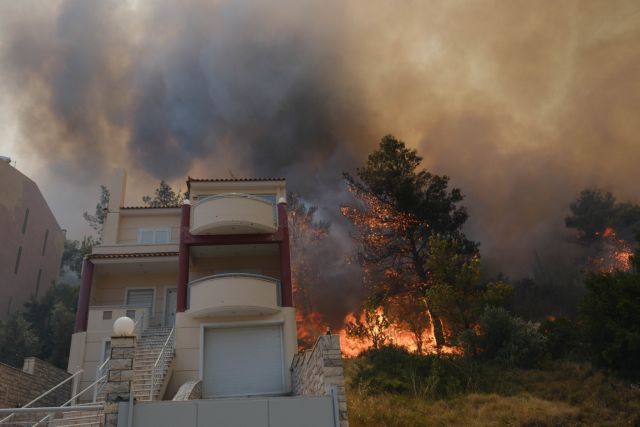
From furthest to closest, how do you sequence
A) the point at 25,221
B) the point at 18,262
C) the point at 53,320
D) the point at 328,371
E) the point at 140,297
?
1. the point at 25,221
2. the point at 18,262
3. the point at 53,320
4. the point at 140,297
5. the point at 328,371

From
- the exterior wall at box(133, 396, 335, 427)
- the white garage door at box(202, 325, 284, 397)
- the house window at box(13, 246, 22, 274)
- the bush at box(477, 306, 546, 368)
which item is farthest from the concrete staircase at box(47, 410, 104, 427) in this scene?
the house window at box(13, 246, 22, 274)

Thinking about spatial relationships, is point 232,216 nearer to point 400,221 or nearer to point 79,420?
point 79,420

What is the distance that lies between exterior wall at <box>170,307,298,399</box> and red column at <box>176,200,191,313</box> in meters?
0.56

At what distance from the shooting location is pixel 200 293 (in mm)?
18109

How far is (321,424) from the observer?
965cm

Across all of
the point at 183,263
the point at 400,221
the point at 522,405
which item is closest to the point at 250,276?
the point at 183,263

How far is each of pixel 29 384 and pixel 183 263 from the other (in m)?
6.77

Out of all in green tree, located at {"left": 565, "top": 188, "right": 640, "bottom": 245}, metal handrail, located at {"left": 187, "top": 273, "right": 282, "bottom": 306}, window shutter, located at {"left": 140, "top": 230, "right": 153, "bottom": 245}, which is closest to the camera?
metal handrail, located at {"left": 187, "top": 273, "right": 282, "bottom": 306}

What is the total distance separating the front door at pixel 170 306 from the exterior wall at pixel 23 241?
720 inches

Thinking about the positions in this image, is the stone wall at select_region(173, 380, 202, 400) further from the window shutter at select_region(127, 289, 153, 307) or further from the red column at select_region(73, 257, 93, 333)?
the window shutter at select_region(127, 289, 153, 307)

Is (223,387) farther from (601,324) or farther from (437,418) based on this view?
(601,324)

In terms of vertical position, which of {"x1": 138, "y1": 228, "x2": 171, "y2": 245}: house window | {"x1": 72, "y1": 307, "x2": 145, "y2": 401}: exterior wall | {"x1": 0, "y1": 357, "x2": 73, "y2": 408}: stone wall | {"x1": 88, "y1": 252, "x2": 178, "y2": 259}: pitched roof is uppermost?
{"x1": 138, "y1": 228, "x2": 171, "y2": 245}: house window

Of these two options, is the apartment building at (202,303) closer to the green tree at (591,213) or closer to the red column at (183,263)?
the red column at (183,263)

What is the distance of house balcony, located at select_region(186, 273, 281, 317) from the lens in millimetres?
17734
